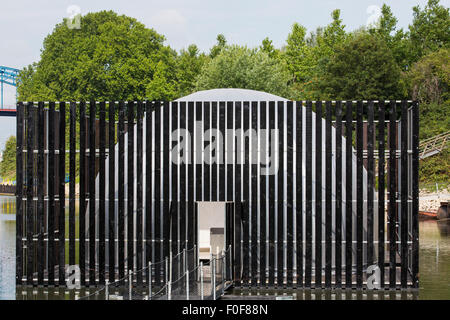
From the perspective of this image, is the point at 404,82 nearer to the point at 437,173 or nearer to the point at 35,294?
the point at 437,173

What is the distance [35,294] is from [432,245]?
19.0 meters

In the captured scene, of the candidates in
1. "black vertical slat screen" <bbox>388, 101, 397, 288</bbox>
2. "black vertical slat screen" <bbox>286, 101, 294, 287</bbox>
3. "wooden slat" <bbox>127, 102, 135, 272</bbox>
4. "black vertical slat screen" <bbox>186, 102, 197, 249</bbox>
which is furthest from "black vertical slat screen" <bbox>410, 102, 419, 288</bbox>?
"wooden slat" <bbox>127, 102, 135, 272</bbox>

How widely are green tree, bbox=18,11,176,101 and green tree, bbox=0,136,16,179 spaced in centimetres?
3280

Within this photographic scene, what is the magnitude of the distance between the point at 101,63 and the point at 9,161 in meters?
39.8

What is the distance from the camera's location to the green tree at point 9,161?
84.8 meters

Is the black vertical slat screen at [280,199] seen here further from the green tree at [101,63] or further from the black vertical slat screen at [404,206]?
the green tree at [101,63]

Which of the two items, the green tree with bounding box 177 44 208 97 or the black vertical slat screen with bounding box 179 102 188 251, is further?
the green tree with bounding box 177 44 208 97

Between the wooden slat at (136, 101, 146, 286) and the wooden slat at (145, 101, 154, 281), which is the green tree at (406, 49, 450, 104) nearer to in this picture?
the wooden slat at (145, 101, 154, 281)

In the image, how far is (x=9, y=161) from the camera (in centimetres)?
8644

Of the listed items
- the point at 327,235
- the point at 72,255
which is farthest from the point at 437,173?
the point at 72,255

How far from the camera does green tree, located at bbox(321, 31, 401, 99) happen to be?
51.0m

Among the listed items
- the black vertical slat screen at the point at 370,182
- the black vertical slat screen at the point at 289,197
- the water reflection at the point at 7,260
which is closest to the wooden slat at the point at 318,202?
the black vertical slat screen at the point at 289,197

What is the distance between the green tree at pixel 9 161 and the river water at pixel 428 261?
1866 inches

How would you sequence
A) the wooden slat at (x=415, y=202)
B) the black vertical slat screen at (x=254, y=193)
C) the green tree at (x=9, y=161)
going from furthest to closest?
the green tree at (x=9, y=161), the black vertical slat screen at (x=254, y=193), the wooden slat at (x=415, y=202)
